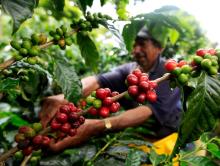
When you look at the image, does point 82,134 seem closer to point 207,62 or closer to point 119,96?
point 119,96

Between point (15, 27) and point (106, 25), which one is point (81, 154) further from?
point (15, 27)

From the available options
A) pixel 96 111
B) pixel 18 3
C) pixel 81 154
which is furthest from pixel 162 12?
pixel 81 154

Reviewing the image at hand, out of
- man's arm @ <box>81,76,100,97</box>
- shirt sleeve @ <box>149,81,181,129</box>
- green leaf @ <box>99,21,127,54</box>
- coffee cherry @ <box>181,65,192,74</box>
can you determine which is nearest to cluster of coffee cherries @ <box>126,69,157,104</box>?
coffee cherry @ <box>181,65,192,74</box>

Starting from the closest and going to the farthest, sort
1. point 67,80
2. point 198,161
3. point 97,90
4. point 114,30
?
point 97,90 → point 67,80 → point 114,30 → point 198,161

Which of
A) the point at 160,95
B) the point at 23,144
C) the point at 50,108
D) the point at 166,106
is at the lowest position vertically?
the point at 166,106

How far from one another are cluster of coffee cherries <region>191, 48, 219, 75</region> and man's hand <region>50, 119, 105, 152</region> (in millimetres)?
1072

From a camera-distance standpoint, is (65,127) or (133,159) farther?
(133,159)

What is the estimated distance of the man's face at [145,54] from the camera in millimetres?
3346

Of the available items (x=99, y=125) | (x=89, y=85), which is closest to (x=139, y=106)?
(x=89, y=85)

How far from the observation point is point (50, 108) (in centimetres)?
216

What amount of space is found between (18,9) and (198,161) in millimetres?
1103

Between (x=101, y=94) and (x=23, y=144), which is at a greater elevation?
(x=101, y=94)

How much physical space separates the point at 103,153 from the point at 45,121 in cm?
43

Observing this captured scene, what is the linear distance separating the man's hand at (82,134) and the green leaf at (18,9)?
1.13 meters
